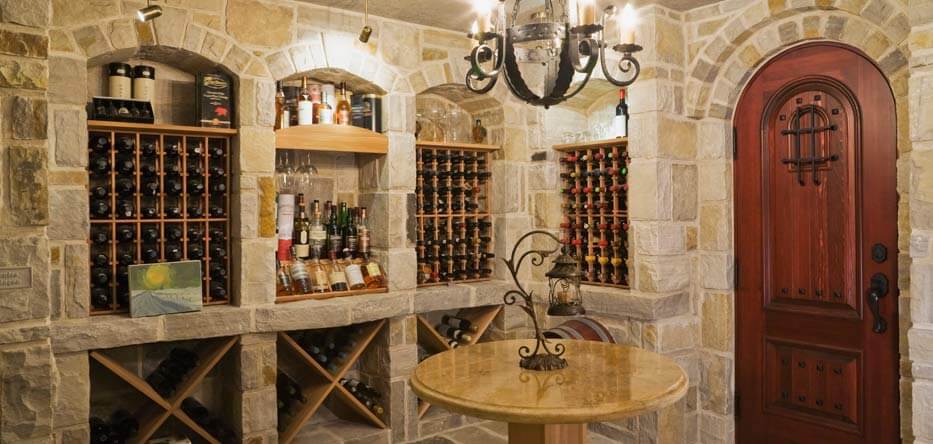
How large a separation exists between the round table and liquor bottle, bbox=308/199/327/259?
1.62m

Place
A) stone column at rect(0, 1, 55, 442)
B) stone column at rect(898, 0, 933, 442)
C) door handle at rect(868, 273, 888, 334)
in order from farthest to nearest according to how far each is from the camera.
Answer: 1. door handle at rect(868, 273, 888, 334)
2. stone column at rect(898, 0, 933, 442)
3. stone column at rect(0, 1, 55, 442)

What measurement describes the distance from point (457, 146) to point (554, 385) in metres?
2.48

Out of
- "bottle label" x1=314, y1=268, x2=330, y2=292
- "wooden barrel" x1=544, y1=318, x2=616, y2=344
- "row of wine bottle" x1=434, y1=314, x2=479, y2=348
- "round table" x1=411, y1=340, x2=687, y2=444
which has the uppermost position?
"bottle label" x1=314, y1=268, x2=330, y2=292

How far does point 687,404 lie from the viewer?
12.9 ft

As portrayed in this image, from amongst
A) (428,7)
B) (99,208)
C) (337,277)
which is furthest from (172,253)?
(428,7)

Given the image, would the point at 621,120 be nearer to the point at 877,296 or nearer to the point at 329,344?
the point at 877,296

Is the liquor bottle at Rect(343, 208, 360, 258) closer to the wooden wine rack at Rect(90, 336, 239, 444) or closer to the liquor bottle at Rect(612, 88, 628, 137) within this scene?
the wooden wine rack at Rect(90, 336, 239, 444)

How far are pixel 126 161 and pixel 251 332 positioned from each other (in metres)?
1.04

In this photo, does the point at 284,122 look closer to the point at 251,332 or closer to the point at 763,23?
the point at 251,332

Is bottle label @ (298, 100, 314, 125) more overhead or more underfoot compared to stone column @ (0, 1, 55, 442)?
more overhead

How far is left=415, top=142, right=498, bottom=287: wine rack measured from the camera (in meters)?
4.43

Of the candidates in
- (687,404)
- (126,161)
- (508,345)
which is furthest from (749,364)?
(126,161)

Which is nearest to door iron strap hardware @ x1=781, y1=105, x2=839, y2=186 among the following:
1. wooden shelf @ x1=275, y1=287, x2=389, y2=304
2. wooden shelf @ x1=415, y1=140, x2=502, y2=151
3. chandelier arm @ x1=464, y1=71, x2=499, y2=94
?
wooden shelf @ x1=415, y1=140, x2=502, y2=151

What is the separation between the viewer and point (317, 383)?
13.3 feet
